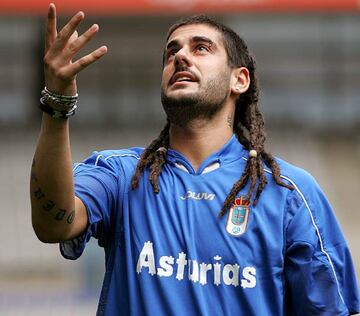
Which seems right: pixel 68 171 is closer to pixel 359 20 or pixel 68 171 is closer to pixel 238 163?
pixel 238 163

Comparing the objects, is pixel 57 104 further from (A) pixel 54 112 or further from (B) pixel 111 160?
(B) pixel 111 160

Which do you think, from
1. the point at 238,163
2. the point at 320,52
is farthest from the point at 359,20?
the point at 238,163

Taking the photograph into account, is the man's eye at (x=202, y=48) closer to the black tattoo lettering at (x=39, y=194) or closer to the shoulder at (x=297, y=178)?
the shoulder at (x=297, y=178)

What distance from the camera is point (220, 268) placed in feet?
11.3

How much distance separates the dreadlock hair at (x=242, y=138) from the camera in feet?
11.9

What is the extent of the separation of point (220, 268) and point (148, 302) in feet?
0.94

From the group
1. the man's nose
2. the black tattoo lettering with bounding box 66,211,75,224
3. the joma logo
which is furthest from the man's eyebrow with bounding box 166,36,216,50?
the black tattoo lettering with bounding box 66,211,75,224

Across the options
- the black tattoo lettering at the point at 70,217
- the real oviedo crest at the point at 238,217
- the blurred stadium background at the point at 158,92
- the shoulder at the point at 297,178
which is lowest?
the real oviedo crest at the point at 238,217

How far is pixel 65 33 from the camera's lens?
121 inches

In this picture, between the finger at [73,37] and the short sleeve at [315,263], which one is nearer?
the finger at [73,37]

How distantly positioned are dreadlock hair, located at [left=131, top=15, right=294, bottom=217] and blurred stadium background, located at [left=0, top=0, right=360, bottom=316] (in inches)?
467

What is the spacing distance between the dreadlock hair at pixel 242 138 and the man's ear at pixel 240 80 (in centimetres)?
3

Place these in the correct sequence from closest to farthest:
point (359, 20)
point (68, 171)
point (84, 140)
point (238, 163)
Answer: point (68, 171) < point (238, 163) < point (84, 140) < point (359, 20)

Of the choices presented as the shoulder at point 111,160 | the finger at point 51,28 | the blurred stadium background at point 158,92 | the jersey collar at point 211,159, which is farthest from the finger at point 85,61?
the blurred stadium background at point 158,92
